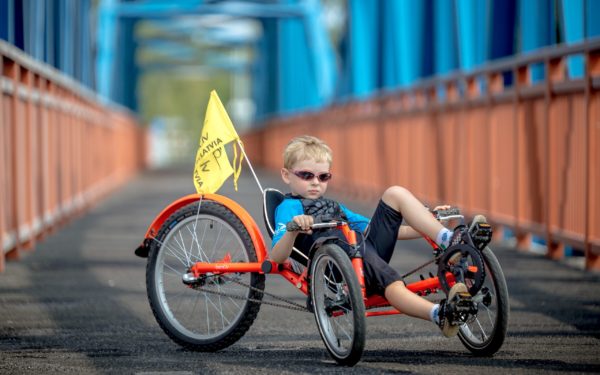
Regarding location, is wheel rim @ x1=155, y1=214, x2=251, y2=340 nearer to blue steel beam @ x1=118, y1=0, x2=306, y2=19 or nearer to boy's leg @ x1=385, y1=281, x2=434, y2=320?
boy's leg @ x1=385, y1=281, x2=434, y2=320

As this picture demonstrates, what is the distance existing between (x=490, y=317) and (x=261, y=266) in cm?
93

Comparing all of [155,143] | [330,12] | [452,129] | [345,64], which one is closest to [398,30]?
[345,64]

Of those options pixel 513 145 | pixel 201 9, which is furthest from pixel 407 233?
pixel 201 9

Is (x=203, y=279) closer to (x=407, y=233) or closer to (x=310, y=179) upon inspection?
(x=310, y=179)

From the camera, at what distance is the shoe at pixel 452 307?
496cm

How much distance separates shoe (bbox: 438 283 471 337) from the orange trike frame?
235 mm

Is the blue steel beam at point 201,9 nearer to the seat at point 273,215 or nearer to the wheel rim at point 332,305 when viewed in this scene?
the seat at point 273,215

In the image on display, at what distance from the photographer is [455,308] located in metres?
4.95

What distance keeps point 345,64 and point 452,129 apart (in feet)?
45.8

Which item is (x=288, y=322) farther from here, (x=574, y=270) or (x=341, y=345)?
(x=574, y=270)

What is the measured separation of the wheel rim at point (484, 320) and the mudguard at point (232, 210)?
2.87ft

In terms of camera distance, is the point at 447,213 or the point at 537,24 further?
the point at 537,24

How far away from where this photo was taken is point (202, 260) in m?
5.95

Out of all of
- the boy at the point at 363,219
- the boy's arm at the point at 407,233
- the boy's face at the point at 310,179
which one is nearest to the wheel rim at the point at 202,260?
the boy at the point at 363,219
